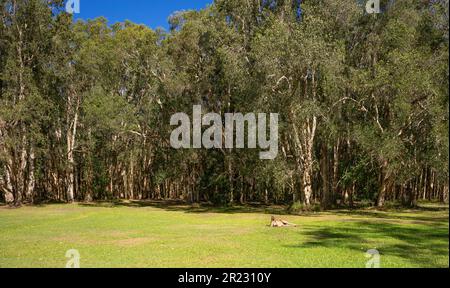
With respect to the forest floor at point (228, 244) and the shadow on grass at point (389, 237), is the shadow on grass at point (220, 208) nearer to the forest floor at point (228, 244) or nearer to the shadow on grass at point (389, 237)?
the forest floor at point (228, 244)

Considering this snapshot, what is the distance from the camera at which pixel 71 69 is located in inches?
1890

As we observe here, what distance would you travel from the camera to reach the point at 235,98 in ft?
138

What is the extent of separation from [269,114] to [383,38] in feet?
33.5

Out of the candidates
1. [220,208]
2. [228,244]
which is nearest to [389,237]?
[228,244]

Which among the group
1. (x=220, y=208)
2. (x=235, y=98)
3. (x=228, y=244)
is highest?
(x=235, y=98)

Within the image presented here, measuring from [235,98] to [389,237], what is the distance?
23.8 m

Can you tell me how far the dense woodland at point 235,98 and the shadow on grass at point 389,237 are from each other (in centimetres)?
560

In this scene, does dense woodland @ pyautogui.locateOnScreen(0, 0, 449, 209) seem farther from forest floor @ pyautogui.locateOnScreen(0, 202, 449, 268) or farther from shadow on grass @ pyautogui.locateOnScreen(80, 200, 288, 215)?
forest floor @ pyautogui.locateOnScreen(0, 202, 449, 268)

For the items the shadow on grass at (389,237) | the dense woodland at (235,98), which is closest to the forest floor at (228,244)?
the shadow on grass at (389,237)

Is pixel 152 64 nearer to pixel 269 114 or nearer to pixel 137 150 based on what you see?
pixel 137 150

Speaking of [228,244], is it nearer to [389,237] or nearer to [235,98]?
[389,237]

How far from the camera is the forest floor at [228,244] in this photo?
573 inches

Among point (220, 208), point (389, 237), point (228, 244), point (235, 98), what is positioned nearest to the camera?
point (228, 244)

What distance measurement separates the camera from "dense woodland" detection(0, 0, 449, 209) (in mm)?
32656
